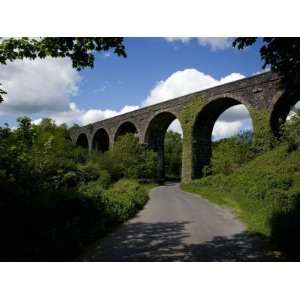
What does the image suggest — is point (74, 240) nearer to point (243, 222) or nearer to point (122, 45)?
point (122, 45)

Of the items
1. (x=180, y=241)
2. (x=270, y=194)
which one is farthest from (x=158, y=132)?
(x=180, y=241)

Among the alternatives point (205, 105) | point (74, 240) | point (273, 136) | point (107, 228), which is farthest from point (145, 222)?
point (205, 105)

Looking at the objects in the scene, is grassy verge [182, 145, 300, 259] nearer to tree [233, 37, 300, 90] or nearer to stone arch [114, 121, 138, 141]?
tree [233, 37, 300, 90]

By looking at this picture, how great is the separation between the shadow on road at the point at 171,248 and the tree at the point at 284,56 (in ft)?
11.2

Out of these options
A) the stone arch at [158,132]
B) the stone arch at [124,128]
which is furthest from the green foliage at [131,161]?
the stone arch at [124,128]

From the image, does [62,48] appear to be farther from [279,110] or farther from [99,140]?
[99,140]

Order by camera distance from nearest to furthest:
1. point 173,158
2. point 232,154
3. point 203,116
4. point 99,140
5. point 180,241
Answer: point 180,241
point 232,154
point 203,116
point 99,140
point 173,158

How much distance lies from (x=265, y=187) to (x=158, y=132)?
2088 centimetres

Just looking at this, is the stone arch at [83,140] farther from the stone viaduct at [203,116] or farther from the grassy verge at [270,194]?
the grassy verge at [270,194]

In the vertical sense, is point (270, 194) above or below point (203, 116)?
below

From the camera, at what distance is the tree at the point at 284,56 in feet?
16.7

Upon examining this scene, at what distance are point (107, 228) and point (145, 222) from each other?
170 centimetres

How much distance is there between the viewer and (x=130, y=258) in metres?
6.04

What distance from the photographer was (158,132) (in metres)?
33.6
